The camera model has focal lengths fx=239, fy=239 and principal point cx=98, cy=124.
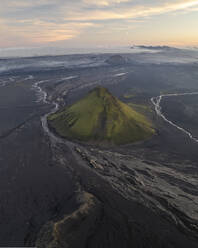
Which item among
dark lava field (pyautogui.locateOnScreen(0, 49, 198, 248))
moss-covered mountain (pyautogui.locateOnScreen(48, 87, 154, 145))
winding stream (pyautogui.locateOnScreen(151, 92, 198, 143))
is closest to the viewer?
dark lava field (pyautogui.locateOnScreen(0, 49, 198, 248))

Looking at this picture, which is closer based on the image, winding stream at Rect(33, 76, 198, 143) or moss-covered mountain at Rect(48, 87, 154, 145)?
moss-covered mountain at Rect(48, 87, 154, 145)

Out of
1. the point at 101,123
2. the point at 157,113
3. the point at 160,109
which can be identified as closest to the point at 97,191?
the point at 101,123

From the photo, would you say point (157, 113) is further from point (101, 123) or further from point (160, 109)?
point (101, 123)

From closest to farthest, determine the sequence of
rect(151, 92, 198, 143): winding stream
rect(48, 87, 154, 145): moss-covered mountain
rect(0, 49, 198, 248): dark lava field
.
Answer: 1. rect(0, 49, 198, 248): dark lava field
2. rect(48, 87, 154, 145): moss-covered mountain
3. rect(151, 92, 198, 143): winding stream

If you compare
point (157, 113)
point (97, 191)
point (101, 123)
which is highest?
point (101, 123)

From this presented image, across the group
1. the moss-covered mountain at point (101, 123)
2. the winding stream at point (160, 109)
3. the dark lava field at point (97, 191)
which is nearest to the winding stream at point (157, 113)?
the winding stream at point (160, 109)

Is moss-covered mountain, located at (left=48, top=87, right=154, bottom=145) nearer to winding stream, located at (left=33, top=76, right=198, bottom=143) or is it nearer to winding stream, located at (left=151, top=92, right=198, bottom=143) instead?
winding stream, located at (left=33, top=76, right=198, bottom=143)

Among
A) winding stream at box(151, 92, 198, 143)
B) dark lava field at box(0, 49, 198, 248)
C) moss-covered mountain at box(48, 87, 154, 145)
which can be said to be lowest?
dark lava field at box(0, 49, 198, 248)

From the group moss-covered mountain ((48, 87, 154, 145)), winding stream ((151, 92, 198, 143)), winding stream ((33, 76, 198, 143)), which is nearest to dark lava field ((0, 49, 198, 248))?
winding stream ((33, 76, 198, 143))

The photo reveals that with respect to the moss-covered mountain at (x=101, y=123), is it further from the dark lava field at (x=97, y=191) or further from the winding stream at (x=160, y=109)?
the winding stream at (x=160, y=109)
